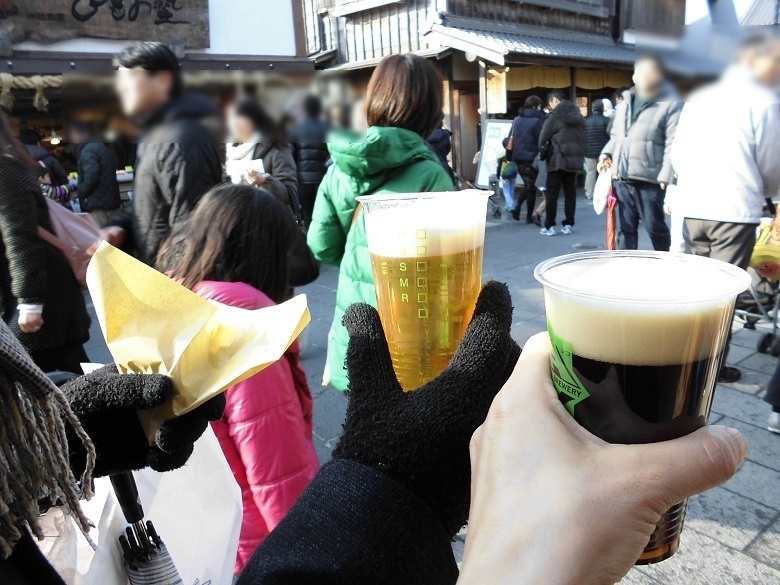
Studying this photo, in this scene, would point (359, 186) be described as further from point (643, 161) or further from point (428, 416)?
point (643, 161)

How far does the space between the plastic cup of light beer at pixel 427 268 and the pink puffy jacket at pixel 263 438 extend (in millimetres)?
614

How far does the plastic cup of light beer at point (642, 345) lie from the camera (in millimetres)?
797

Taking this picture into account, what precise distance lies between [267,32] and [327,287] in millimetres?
4196

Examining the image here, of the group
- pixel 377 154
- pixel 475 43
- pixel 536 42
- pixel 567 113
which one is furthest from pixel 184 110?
pixel 536 42

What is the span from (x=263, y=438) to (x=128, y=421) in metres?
0.74

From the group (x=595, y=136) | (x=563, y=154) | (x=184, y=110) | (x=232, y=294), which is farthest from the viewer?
(x=595, y=136)

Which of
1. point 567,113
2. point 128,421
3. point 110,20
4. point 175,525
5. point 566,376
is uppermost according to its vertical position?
point 110,20

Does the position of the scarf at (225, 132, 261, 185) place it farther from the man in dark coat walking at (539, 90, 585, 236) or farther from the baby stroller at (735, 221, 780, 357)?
the man in dark coat walking at (539, 90, 585, 236)

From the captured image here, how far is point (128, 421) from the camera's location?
3.34 feet

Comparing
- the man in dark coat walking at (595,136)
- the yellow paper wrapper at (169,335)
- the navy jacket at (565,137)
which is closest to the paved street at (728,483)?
the yellow paper wrapper at (169,335)

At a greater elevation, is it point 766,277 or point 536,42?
point 536,42

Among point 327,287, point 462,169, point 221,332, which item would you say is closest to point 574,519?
point 221,332

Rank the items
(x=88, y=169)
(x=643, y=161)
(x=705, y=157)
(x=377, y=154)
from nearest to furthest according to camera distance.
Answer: (x=377, y=154) → (x=705, y=157) → (x=643, y=161) → (x=88, y=169)

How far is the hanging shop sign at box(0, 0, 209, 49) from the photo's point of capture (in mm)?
1627
